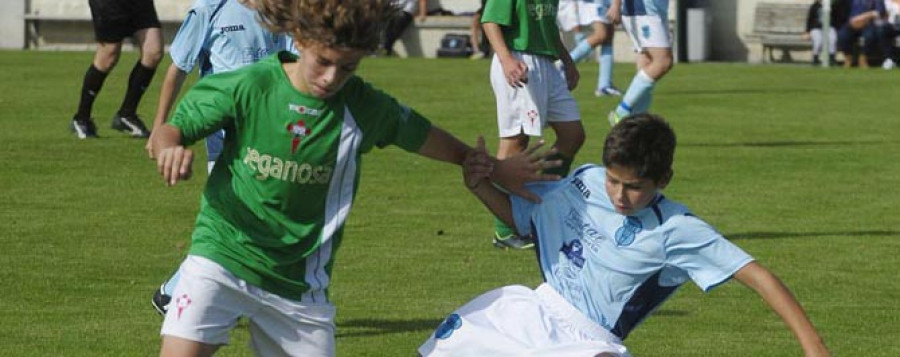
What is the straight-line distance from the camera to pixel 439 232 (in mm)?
10820

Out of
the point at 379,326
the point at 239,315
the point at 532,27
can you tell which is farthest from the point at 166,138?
the point at 532,27

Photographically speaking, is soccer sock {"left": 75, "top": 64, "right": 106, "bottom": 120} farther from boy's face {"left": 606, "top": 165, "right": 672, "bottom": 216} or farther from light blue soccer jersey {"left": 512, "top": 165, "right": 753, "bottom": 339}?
boy's face {"left": 606, "top": 165, "right": 672, "bottom": 216}

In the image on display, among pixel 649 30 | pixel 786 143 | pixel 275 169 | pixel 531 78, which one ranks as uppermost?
pixel 275 169

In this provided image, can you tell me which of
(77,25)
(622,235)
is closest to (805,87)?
(77,25)

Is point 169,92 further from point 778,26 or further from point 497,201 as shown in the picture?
point 778,26

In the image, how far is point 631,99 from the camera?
51.2 ft

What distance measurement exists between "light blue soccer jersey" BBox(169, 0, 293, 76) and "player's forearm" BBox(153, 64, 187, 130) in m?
0.09

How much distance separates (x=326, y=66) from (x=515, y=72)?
515 cm

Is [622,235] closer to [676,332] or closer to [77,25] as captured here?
[676,332]

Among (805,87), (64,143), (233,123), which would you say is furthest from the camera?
(805,87)

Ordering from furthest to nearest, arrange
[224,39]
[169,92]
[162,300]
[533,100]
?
[533,100]
[224,39]
[169,92]
[162,300]

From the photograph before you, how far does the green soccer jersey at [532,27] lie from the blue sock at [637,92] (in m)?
4.64

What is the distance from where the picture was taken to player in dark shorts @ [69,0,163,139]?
1526 centimetres

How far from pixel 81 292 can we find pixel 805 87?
1647 centimetres
